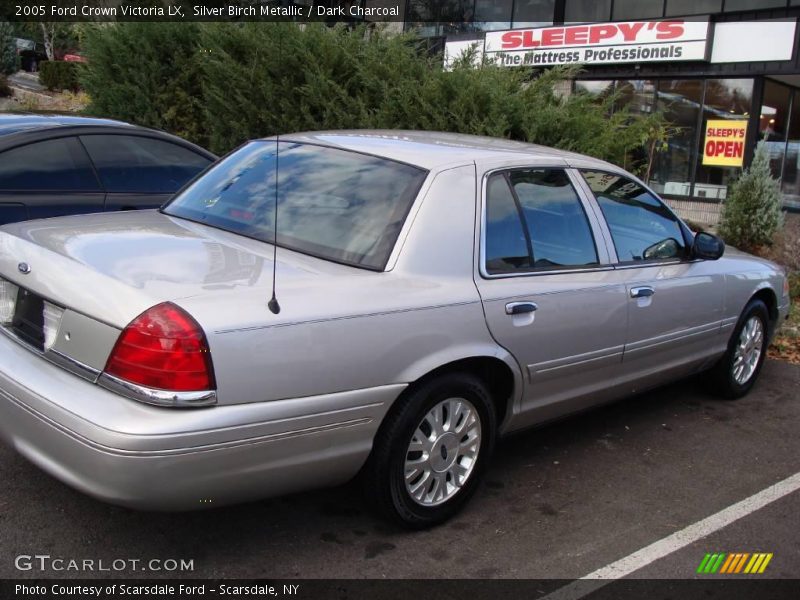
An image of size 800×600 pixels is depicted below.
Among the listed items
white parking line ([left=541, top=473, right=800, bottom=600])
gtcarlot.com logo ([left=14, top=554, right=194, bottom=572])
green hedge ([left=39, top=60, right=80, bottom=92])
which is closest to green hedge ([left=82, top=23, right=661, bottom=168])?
white parking line ([left=541, top=473, right=800, bottom=600])

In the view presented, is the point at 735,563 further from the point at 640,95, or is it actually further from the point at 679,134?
the point at 640,95

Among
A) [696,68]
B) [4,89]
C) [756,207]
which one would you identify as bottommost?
[756,207]

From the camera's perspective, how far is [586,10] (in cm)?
1914

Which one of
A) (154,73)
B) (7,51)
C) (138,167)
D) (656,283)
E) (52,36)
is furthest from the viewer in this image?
(52,36)

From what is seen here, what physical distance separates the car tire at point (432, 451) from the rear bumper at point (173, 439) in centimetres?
15

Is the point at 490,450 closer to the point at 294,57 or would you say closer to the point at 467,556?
the point at 467,556

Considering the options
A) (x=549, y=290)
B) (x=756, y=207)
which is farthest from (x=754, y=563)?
(x=756, y=207)

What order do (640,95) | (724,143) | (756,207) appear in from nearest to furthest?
1. (756,207)
2. (724,143)
3. (640,95)

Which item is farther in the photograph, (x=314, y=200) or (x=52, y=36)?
(x=52, y=36)

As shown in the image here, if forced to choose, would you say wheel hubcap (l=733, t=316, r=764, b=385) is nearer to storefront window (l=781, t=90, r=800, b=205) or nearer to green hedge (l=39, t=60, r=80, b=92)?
storefront window (l=781, t=90, r=800, b=205)

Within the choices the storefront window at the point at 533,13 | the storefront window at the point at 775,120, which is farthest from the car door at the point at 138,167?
the storefront window at the point at 533,13

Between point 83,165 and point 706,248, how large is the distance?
13.3 feet

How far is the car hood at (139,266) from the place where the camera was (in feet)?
9.46

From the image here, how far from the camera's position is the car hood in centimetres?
288
